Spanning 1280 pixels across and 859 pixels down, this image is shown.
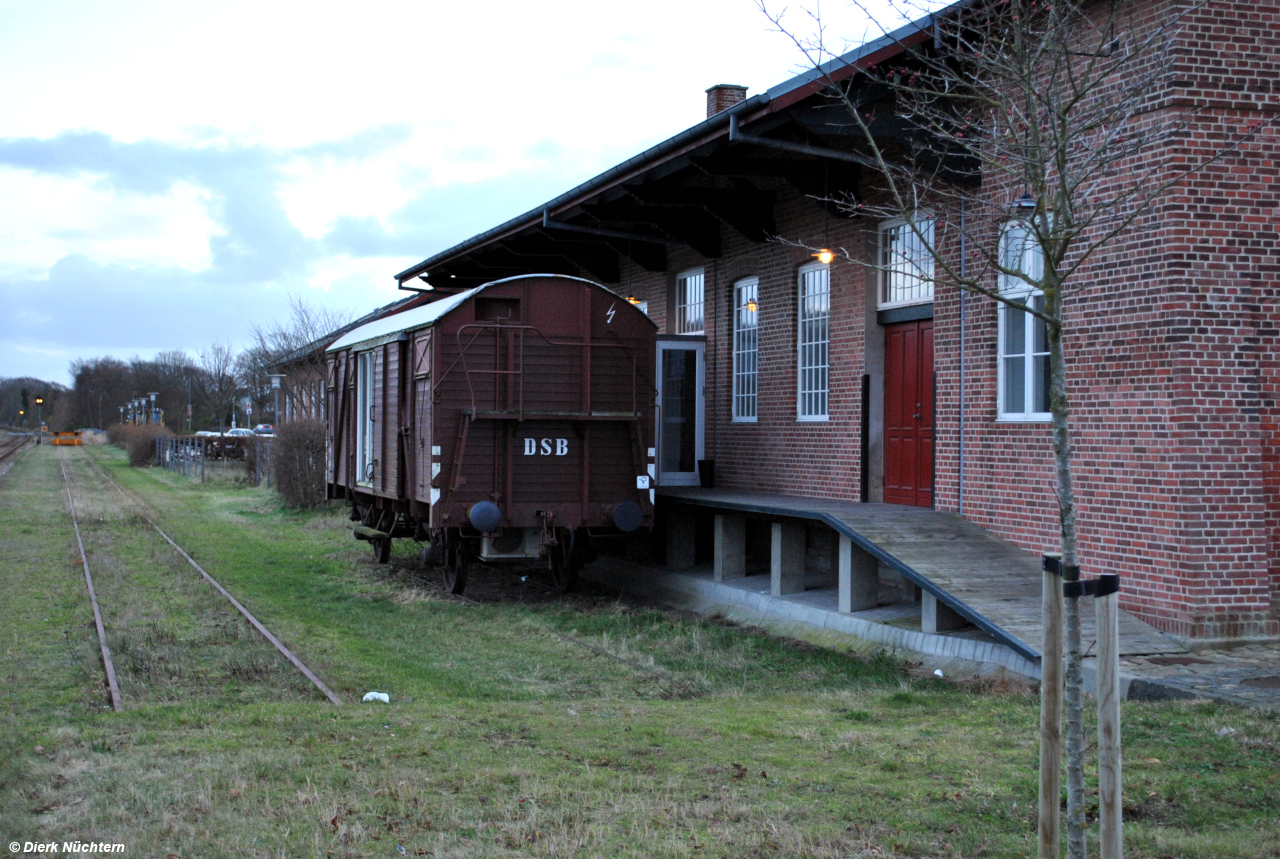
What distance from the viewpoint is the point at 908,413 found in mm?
13562

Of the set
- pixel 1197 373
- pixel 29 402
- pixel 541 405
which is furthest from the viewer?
pixel 29 402

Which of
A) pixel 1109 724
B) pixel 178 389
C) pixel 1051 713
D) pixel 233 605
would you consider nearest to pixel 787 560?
pixel 233 605

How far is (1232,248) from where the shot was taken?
960 cm

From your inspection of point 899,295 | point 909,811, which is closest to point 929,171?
point 899,295

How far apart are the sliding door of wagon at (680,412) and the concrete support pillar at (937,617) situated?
702cm

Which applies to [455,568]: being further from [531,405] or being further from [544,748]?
[544,748]

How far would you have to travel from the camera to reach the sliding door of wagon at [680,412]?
17.1 metres

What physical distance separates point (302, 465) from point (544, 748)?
2259 centimetres

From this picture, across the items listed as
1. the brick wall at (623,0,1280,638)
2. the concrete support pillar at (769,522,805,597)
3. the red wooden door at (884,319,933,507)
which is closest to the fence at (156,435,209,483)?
the concrete support pillar at (769,522,805,597)

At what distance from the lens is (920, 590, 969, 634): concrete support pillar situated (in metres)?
10.4

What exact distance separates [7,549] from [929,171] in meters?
15.9

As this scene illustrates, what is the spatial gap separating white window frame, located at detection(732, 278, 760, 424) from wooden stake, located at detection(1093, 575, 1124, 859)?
12577 millimetres

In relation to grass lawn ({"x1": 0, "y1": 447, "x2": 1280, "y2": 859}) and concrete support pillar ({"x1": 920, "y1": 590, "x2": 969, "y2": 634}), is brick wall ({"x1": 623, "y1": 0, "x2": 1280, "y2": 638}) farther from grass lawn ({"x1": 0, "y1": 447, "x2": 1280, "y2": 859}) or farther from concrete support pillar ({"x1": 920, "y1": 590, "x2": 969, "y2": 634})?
grass lawn ({"x1": 0, "y1": 447, "x2": 1280, "y2": 859})

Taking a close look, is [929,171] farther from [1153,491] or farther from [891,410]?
[1153,491]
